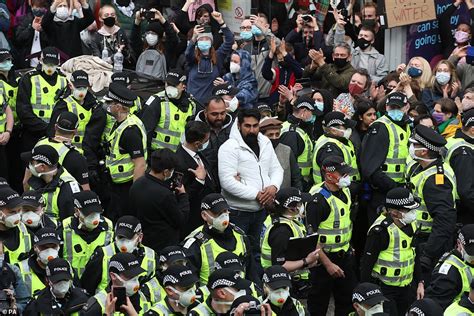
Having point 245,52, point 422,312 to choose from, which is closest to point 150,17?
point 245,52

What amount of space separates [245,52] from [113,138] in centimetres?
300

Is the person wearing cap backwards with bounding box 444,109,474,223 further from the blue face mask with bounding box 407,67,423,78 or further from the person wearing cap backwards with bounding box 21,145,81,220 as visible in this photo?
the person wearing cap backwards with bounding box 21,145,81,220

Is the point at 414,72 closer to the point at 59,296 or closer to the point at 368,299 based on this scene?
the point at 368,299

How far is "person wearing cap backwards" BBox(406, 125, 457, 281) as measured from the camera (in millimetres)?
13430

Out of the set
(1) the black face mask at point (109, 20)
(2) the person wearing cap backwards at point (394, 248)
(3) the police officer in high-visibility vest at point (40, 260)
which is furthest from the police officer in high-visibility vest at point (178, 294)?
(1) the black face mask at point (109, 20)

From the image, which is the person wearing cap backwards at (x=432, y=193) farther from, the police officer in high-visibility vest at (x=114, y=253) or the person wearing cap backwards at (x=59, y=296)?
the person wearing cap backwards at (x=59, y=296)

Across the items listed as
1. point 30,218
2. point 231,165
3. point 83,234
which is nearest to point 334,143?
point 231,165

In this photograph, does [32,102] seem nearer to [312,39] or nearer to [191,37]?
[191,37]

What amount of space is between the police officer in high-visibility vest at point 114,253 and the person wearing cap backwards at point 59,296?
56 centimetres

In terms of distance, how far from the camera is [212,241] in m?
12.2

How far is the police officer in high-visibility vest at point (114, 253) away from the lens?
1182 centimetres

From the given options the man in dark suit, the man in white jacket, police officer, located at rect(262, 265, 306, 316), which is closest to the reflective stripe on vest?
the man in white jacket

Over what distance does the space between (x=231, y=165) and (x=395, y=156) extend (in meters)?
2.00

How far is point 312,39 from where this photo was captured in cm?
1817
